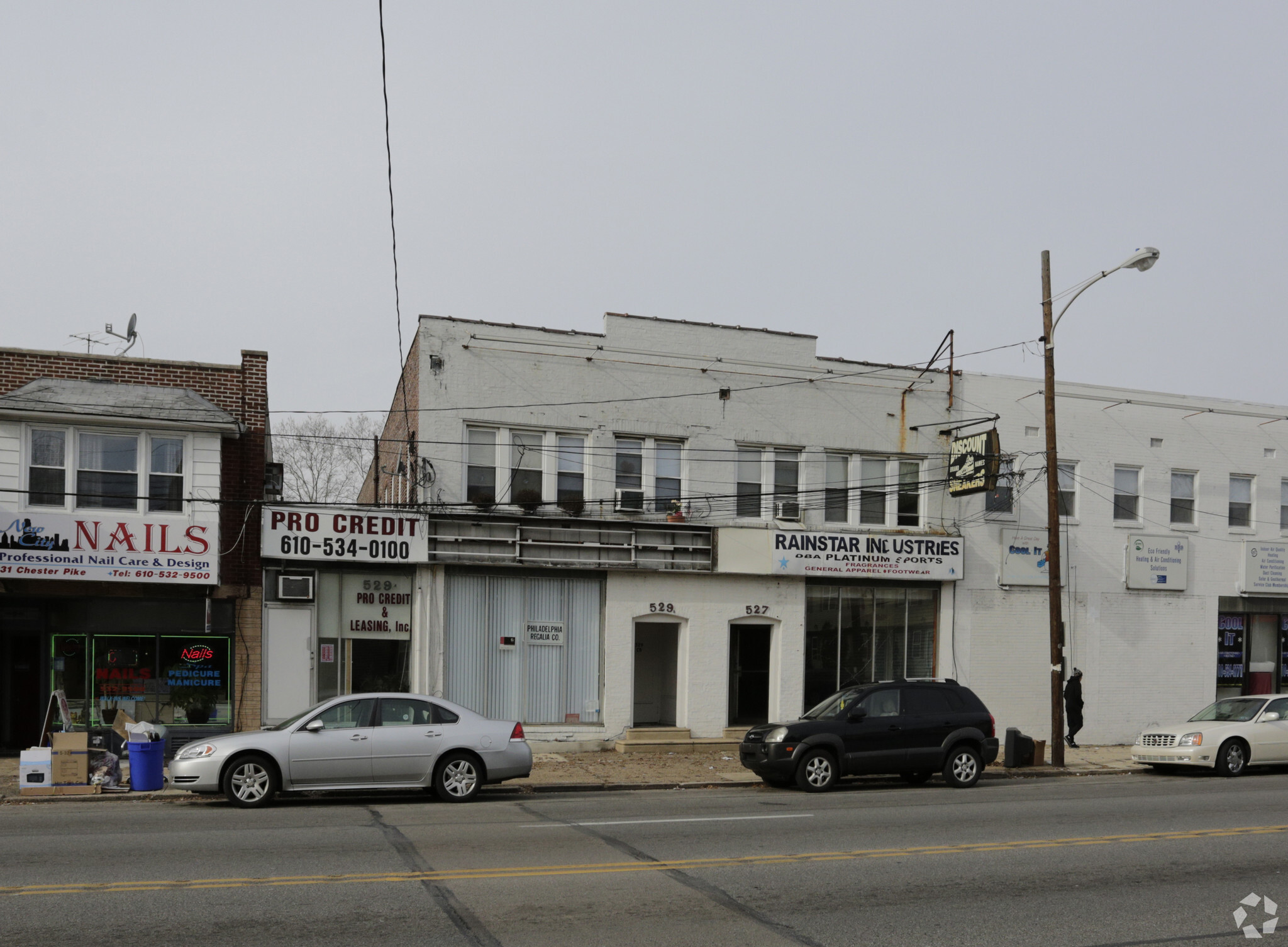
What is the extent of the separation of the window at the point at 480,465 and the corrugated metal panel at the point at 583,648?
7.90 ft

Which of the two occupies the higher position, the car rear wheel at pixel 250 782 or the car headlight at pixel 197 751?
the car headlight at pixel 197 751

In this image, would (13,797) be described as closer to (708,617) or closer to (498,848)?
(498,848)

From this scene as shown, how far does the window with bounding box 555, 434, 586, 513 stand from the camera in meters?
22.2

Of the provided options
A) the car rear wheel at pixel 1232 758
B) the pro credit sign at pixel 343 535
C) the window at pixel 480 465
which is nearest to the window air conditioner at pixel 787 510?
the window at pixel 480 465

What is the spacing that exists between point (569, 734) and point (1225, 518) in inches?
644

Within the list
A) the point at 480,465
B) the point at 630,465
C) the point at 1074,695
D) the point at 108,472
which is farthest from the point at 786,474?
the point at 108,472

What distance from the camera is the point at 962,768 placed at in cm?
1745

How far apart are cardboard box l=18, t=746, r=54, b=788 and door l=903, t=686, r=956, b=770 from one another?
12.0 metres

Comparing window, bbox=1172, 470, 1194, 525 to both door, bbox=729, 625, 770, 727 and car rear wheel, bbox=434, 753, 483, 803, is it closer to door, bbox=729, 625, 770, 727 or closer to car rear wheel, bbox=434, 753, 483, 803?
door, bbox=729, 625, 770, 727

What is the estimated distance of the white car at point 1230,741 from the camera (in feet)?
64.3

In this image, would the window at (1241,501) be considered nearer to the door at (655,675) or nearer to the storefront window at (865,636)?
the storefront window at (865,636)

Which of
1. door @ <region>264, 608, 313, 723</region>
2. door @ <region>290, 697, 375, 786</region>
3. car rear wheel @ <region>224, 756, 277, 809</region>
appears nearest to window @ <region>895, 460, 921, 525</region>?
door @ <region>264, 608, 313, 723</region>

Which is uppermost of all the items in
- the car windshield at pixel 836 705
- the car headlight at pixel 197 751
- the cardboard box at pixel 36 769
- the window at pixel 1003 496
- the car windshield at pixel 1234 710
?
the window at pixel 1003 496

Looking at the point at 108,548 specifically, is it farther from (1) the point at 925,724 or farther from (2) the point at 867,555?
(2) the point at 867,555
